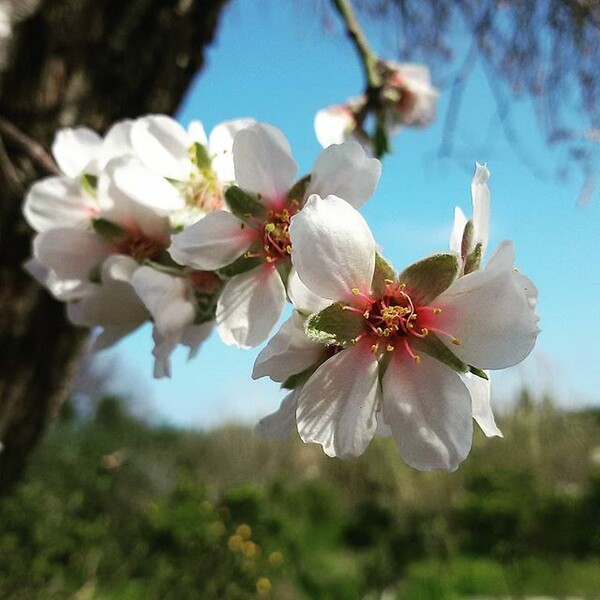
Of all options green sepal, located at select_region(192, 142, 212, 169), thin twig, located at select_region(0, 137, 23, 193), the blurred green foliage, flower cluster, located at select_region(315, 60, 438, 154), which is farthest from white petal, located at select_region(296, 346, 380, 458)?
the blurred green foliage

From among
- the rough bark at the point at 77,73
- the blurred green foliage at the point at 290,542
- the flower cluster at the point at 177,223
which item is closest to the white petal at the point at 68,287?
the flower cluster at the point at 177,223

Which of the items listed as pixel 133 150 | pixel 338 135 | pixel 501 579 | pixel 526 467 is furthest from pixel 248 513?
pixel 133 150

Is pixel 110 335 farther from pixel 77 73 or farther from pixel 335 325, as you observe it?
pixel 77 73

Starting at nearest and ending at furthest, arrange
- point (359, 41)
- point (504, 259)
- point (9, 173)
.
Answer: point (504, 259) < point (359, 41) < point (9, 173)

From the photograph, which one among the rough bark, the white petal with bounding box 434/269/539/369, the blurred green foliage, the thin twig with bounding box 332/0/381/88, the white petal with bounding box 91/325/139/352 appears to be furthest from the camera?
the blurred green foliage

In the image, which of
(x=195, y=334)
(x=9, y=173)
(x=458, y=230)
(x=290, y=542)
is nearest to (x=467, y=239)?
(x=458, y=230)

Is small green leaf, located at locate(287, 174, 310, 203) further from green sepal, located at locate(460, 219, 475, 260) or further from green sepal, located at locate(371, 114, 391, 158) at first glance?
green sepal, located at locate(371, 114, 391, 158)

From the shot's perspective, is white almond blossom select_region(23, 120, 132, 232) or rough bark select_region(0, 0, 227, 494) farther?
rough bark select_region(0, 0, 227, 494)
